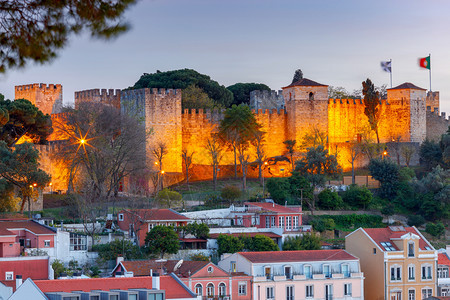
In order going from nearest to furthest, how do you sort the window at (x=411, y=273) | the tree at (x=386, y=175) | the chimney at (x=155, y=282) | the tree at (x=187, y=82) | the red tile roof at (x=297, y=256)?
the chimney at (x=155, y=282), the red tile roof at (x=297, y=256), the window at (x=411, y=273), the tree at (x=386, y=175), the tree at (x=187, y=82)

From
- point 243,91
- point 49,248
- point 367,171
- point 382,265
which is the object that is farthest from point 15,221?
point 243,91

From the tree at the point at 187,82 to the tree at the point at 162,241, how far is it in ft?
95.2

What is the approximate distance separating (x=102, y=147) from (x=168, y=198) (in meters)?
4.29

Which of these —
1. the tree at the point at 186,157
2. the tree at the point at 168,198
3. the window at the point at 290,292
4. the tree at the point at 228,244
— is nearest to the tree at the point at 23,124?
the tree at the point at 186,157

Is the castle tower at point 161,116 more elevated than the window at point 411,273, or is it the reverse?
the castle tower at point 161,116

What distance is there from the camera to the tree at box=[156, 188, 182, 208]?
A: 47.6 m

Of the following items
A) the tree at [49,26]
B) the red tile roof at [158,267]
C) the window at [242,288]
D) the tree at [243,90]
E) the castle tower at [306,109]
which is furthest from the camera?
the tree at [243,90]

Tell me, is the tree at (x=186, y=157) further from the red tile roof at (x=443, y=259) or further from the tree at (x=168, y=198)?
the red tile roof at (x=443, y=259)

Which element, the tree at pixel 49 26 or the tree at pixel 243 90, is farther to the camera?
the tree at pixel 243 90

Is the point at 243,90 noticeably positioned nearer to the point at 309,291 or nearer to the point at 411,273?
the point at 411,273

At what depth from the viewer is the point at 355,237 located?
135 ft

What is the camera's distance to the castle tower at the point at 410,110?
59438 millimetres

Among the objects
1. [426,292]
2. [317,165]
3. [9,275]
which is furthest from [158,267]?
[317,165]

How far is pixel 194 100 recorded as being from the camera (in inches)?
2461
